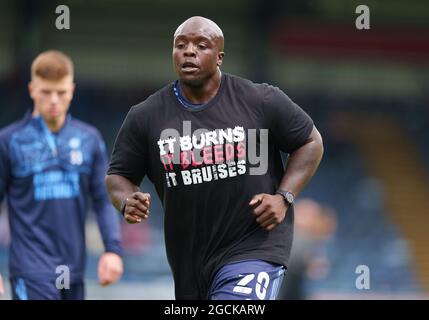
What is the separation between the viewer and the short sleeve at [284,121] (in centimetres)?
630

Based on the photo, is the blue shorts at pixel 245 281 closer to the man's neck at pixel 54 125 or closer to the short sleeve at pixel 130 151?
the short sleeve at pixel 130 151

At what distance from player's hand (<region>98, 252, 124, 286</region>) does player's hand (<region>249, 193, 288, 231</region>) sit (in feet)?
7.16

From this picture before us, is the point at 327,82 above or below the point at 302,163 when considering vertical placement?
above

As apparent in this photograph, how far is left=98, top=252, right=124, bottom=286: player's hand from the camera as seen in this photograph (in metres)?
7.95

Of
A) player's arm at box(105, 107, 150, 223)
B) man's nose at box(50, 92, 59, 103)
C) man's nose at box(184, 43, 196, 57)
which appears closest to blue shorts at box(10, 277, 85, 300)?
man's nose at box(50, 92, 59, 103)

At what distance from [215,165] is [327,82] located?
1710cm

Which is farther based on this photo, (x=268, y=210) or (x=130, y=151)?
(x=130, y=151)

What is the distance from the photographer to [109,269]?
7.96 m

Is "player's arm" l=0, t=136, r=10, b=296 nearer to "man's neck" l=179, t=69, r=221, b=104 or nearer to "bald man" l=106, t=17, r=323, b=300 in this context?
"bald man" l=106, t=17, r=323, b=300

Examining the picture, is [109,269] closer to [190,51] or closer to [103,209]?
[103,209]

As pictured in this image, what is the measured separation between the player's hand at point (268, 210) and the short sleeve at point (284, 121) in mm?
424

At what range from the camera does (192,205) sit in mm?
6348

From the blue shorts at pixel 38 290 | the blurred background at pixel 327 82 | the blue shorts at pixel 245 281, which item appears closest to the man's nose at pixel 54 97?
the blue shorts at pixel 38 290

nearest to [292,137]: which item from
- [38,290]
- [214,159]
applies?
[214,159]
